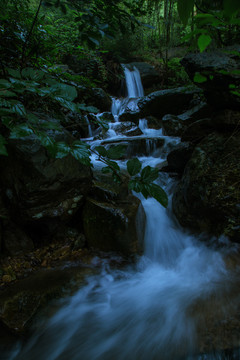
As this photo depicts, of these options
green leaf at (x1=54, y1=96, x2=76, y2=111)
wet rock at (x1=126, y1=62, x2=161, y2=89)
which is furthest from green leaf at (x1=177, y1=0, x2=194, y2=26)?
wet rock at (x1=126, y1=62, x2=161, y2=89)

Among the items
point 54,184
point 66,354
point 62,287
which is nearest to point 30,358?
point 66,354

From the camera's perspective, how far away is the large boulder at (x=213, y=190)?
8.27 feet

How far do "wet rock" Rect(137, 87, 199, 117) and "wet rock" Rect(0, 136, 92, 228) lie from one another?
646cm

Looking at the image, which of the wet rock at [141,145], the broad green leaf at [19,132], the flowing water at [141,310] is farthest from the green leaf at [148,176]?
the wet rock at [141,145]

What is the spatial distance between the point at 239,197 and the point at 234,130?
1176 mm

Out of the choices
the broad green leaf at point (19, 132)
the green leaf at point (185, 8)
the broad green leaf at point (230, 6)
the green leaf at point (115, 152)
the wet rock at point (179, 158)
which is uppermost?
the green leaf at point (185, 8)

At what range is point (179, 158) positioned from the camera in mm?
4000

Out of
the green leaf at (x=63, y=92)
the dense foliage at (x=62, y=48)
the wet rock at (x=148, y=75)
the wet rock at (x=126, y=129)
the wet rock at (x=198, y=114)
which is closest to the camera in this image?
the dense foliage at (x=62, y=48)

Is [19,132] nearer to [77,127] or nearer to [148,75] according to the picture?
[77,127]

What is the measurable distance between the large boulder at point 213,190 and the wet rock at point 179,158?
1.67 ft

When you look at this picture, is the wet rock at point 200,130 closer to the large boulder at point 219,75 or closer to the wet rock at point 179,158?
the wet rock at point 179,158

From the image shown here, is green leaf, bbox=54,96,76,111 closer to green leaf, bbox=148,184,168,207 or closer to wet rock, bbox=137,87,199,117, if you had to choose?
green leaf, bbox=148,184,168,207

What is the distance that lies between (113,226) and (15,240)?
1.26 m

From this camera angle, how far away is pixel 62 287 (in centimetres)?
216
